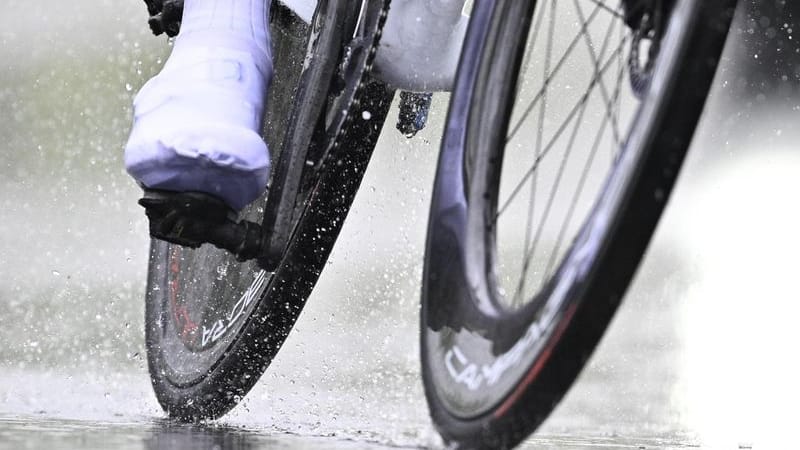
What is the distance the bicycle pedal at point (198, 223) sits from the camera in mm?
1327

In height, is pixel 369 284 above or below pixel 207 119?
below

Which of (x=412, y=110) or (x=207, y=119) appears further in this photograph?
(x=412, y=110)

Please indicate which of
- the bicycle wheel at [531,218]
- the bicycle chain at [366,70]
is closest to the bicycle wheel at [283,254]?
the bicycle chain at [366,70]

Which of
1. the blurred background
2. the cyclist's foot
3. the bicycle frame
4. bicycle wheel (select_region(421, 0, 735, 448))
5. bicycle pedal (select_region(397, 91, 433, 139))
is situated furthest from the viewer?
the blurred background

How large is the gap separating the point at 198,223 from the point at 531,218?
451 mm

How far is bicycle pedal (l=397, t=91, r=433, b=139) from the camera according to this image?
62.1 inches

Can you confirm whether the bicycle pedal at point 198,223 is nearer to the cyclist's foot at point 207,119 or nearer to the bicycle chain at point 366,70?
the cyclist's foot at point 207,119

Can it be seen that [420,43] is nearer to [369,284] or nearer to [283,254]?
[283,254]

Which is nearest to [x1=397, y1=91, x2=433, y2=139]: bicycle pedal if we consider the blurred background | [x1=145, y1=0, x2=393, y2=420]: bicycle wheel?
[x1=145, y1=0, x2=393, y2=420]: bicycle wheel

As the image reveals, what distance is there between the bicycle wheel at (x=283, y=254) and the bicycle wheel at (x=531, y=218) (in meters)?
0.20

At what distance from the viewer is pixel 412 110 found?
1576 millimetres

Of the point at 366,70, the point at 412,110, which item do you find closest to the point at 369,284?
the point at 412,110

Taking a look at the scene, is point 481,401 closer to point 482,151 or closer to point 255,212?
point 482,151

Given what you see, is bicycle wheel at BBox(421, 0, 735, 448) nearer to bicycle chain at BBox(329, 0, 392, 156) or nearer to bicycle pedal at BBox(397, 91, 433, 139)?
bicycle chain at BBox(329, 0, 392, 156)
